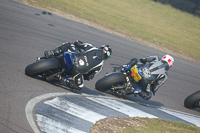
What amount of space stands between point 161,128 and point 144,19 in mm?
20706

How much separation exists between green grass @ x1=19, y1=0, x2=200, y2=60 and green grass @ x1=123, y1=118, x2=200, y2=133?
1240 cm

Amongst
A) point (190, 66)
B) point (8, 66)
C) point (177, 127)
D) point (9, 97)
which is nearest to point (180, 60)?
A: point (190, 66)

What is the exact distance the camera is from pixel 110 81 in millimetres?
7895

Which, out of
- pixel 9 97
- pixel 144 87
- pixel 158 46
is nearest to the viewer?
pixel 9 97

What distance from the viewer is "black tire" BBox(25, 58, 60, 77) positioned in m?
6.74

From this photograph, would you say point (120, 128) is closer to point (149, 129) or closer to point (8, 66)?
point (149, 129)

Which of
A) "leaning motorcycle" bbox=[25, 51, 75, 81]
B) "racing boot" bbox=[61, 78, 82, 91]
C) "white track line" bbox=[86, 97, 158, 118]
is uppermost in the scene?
"leaning motorcycle" bbox=[25, 51, 75, 81]

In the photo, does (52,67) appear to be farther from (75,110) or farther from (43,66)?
(75,110)

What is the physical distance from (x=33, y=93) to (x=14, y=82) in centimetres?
51

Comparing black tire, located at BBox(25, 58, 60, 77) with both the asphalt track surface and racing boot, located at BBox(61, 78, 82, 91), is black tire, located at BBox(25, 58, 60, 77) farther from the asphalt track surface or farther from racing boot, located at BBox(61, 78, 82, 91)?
racing boot, located at BBox(61, 78, 82, 91)

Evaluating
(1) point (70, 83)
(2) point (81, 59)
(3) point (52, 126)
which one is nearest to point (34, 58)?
(1) point (70, 83)

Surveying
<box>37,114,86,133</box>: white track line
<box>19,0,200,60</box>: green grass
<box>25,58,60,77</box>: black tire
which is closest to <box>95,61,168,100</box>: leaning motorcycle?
<box>25,58,60,77</box>: black tire

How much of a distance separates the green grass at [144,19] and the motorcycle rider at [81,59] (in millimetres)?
10825

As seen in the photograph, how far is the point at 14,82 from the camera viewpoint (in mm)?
6414
